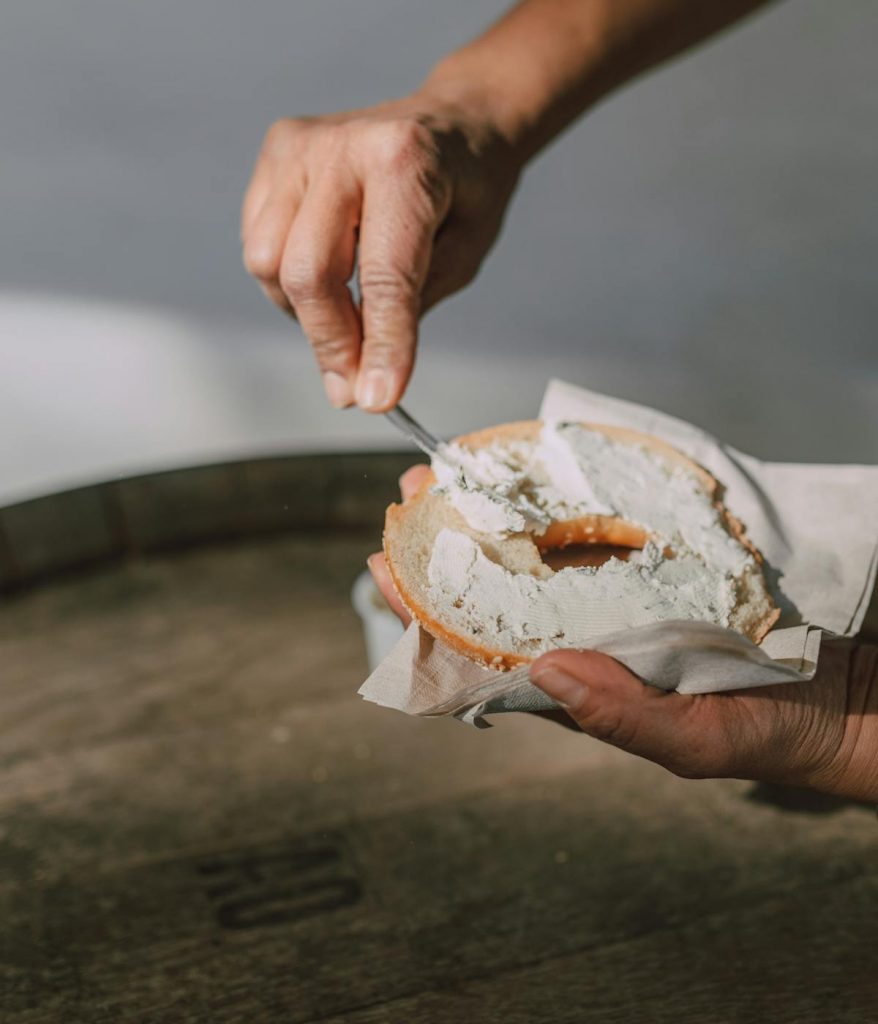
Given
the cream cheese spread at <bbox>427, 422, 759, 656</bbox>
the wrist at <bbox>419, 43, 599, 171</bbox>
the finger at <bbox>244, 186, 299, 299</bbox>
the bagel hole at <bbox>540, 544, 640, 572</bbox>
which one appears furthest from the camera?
the wrist at <bbox>419, 43, 599, 171</bbox>

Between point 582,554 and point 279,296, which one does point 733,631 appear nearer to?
point 582,554

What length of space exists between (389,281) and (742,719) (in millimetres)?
596

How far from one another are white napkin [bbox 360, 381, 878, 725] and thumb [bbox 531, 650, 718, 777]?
2 cm

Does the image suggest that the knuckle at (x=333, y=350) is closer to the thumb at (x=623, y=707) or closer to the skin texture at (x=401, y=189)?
the skin texture at (x=401, y=189)

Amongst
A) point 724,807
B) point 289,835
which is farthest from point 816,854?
point 289,835

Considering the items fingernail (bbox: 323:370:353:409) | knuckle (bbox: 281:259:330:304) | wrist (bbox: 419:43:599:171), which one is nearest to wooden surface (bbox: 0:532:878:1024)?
fingernail (bbox: 323:370:353:409)

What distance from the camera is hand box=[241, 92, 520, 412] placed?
1.12 metres

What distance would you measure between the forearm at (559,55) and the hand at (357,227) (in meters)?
0.15

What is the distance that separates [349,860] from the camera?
99cm

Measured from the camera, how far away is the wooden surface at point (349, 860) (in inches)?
33.4

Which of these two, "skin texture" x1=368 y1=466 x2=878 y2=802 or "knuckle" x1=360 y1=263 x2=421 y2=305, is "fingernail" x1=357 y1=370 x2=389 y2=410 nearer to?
"knuckle" x1=360 y1=263 x2=421 y2=305

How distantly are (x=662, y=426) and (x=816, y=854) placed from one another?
0.51 metres

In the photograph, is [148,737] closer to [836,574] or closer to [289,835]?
[289,835]

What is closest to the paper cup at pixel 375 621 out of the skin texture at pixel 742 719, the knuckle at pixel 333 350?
the skin texture at pixel 742 719
